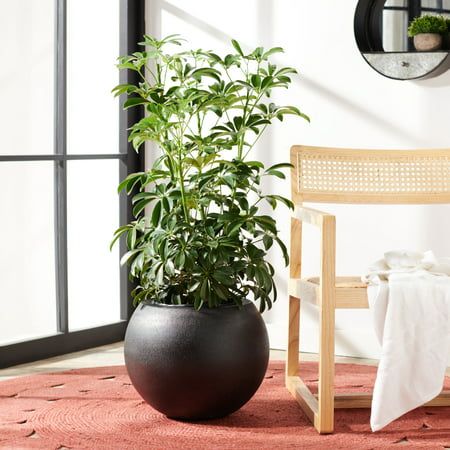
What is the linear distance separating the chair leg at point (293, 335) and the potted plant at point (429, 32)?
1.07 meters

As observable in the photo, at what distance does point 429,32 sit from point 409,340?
4.28ft

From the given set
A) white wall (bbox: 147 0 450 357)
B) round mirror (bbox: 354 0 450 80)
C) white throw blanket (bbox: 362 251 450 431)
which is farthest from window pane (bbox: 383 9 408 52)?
white throw blanket (bbox: 362 251 450 431)

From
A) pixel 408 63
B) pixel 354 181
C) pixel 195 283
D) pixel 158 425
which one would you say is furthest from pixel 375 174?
pixel 158 425

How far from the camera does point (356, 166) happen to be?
10.8 feet

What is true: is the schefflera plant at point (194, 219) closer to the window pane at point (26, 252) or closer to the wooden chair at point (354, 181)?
the wooden chair at point (354, 181)

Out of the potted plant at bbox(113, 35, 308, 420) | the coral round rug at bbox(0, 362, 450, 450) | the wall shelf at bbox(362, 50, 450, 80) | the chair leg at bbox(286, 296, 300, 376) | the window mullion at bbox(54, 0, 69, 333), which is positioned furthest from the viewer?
the window mullion at bbox(54, 0, 69, 333)

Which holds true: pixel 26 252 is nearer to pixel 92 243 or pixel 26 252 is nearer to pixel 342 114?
pixel 92 243

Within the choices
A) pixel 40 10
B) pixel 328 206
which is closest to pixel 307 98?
pixel 328 206

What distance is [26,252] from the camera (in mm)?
3691

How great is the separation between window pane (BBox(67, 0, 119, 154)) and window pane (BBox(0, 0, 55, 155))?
5.5 inches

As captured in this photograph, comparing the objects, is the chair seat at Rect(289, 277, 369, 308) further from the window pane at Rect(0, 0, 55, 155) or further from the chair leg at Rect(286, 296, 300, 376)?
the window pane at Rect(0, 0, 55, 155)

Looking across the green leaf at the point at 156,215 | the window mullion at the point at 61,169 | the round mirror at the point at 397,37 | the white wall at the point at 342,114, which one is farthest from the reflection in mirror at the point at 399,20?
the green leaf at the point at 156,215

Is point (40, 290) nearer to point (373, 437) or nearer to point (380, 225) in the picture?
point (380, 225)

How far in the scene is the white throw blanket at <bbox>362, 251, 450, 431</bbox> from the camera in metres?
2.70
